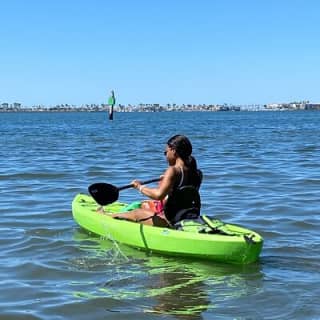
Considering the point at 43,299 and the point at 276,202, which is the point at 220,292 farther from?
the point at 276,202

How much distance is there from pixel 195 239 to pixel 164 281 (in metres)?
0.81

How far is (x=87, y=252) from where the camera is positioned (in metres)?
8.47

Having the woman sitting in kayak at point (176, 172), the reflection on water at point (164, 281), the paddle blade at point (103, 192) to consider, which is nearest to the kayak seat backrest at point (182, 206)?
the woman sitting in kayak at point (176, 172)

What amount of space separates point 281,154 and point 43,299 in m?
18.7

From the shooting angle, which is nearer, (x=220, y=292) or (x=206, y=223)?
(x=220, y=292)

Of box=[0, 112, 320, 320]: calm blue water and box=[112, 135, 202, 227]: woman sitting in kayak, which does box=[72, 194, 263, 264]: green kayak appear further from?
box=[112, 135, 202, 227]: woman sitting in kayak

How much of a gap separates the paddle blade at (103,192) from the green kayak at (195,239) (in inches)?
11.9

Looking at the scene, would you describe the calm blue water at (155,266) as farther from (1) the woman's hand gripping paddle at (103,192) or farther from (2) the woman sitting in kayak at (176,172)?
(2) the woman sitting in kayak at (176,172)

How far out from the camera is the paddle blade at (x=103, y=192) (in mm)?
9211

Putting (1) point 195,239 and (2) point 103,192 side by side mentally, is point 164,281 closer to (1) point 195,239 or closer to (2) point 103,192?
(1) point 195,239

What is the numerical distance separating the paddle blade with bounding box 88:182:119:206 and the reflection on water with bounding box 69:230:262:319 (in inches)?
36.7

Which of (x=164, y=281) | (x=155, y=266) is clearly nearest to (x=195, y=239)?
(x=155, y=266)

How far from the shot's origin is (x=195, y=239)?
7562mm

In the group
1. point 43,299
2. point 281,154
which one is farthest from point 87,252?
point 281,154
